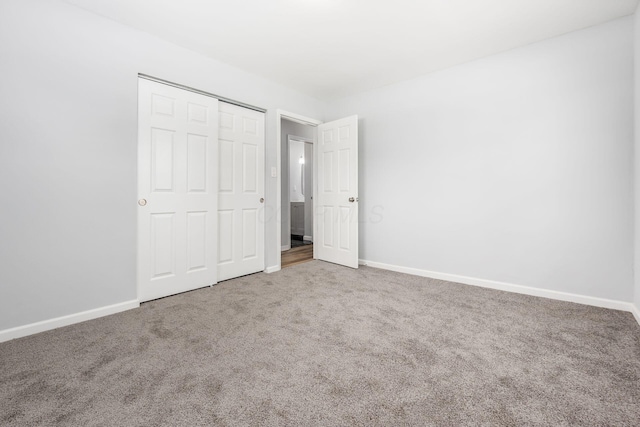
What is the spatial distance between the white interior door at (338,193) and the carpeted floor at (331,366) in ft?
4.72

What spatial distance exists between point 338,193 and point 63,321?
10.4 feet

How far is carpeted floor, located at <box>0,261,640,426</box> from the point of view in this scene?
4.06 feet

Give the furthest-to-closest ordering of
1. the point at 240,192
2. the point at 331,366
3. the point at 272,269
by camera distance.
Answer: the point at 272,269 → the point at 240,192 → the point at 331,366

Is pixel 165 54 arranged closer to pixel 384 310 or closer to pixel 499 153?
pixel 384 310

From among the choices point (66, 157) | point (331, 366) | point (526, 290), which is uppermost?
point (66, 157)

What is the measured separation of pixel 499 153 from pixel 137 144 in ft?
11.9

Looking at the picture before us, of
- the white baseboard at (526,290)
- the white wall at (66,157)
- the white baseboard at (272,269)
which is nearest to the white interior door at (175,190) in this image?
the white wall at (66,157)

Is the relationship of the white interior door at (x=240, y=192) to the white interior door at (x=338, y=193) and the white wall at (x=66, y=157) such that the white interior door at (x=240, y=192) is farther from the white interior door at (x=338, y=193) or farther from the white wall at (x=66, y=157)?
the white interior door at (x=338, y=193)

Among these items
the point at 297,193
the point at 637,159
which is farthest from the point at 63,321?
the point at 297,193

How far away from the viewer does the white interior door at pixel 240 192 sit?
3215 mm

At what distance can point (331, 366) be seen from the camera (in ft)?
5.20

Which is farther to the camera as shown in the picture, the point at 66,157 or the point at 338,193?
the point at 338,193

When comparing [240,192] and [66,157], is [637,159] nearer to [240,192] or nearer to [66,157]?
[240,192]

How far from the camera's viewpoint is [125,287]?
244cm
